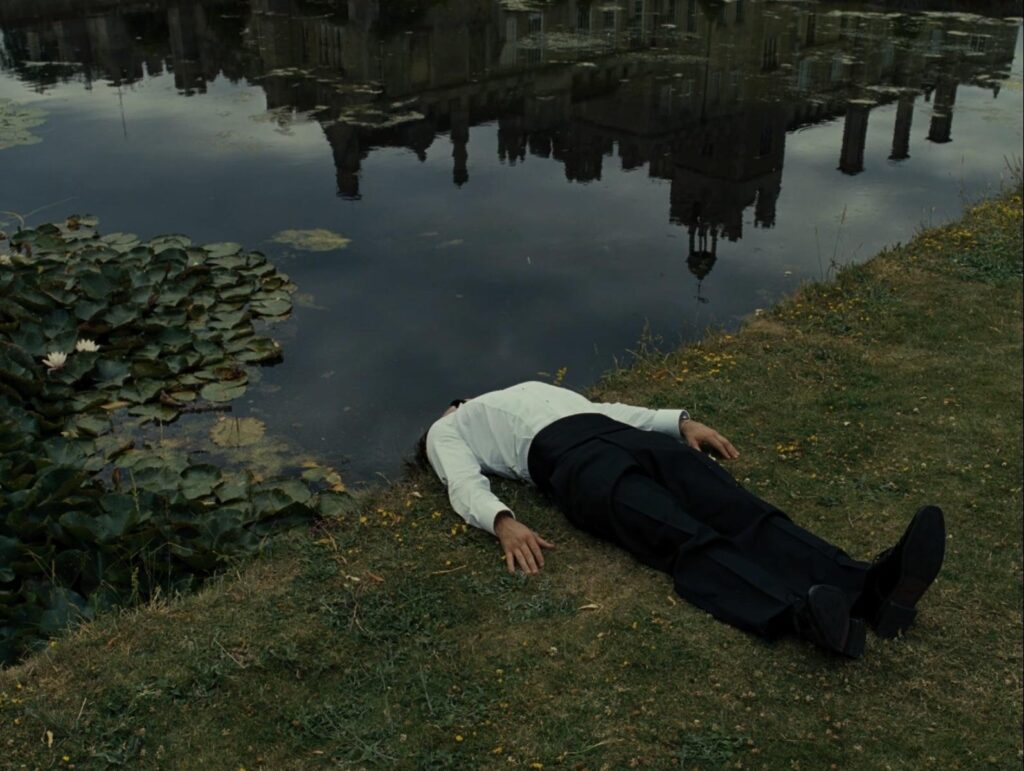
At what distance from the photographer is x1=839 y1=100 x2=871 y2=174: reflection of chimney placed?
14.3 metres

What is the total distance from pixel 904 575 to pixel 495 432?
2.20 m

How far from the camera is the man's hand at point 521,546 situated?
4.95 m

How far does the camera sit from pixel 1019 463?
6.15 metres

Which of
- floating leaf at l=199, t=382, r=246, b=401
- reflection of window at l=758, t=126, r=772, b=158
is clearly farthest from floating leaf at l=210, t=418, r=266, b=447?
reflection of window at l=758, t=126, r=772, b=158

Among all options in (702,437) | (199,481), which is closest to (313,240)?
(199,481)

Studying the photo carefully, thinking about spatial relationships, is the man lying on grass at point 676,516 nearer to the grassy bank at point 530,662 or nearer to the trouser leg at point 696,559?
the trouser leg at point 696,559

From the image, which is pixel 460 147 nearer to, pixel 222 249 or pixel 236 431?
pixel 222 249

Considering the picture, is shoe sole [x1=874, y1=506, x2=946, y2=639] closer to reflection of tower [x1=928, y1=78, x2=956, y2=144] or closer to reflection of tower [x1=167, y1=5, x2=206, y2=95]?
reflection of tower [x1=928, y1=78, x2=956, y2=144]

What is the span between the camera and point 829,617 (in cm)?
409

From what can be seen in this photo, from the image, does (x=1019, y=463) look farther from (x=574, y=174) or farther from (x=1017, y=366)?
(x=574, y=174)

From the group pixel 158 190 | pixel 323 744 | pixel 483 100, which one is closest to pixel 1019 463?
pixel 323 744

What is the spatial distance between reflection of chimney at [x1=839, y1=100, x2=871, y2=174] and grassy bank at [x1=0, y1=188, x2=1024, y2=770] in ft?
29.2

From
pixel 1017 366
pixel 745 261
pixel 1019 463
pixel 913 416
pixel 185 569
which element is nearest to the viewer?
pixel 185 569

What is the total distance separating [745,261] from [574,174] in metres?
3.64
